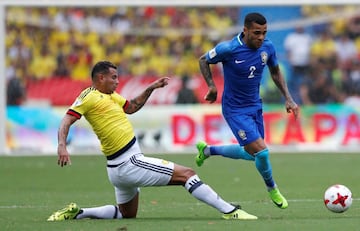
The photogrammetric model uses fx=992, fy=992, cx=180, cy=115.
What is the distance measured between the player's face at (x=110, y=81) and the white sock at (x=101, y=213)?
1477 millimetres

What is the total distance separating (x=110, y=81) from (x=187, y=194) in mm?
4996

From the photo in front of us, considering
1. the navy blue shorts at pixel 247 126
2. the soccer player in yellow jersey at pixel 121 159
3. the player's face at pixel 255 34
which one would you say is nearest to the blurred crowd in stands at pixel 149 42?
the navy blue shorts at pixel 247 126

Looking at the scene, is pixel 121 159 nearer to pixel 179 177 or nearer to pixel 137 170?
pixel 137 170

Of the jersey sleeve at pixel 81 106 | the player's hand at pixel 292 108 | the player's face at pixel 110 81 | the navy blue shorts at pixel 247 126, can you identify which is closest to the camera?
the jersey sleeve at pixel 81 106

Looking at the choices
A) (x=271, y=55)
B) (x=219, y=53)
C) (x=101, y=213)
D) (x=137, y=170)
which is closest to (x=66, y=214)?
(x=101, y=213)

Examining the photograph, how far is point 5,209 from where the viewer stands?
13.9 meters

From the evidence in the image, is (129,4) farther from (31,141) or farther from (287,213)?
(287,213)

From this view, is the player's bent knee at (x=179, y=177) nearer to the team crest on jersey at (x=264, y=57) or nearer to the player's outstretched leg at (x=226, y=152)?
the player's outstretched leg at (x=226, y=152)

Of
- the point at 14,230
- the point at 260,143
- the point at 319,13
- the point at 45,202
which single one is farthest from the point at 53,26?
the point at 14,230

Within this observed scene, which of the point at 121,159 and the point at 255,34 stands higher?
the point at 255,34

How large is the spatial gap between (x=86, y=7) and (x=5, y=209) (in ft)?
55.7

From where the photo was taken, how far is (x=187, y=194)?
1656 centimetres

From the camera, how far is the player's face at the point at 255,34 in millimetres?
13023

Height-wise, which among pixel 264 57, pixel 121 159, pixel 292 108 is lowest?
Answer: pixel 121 159
